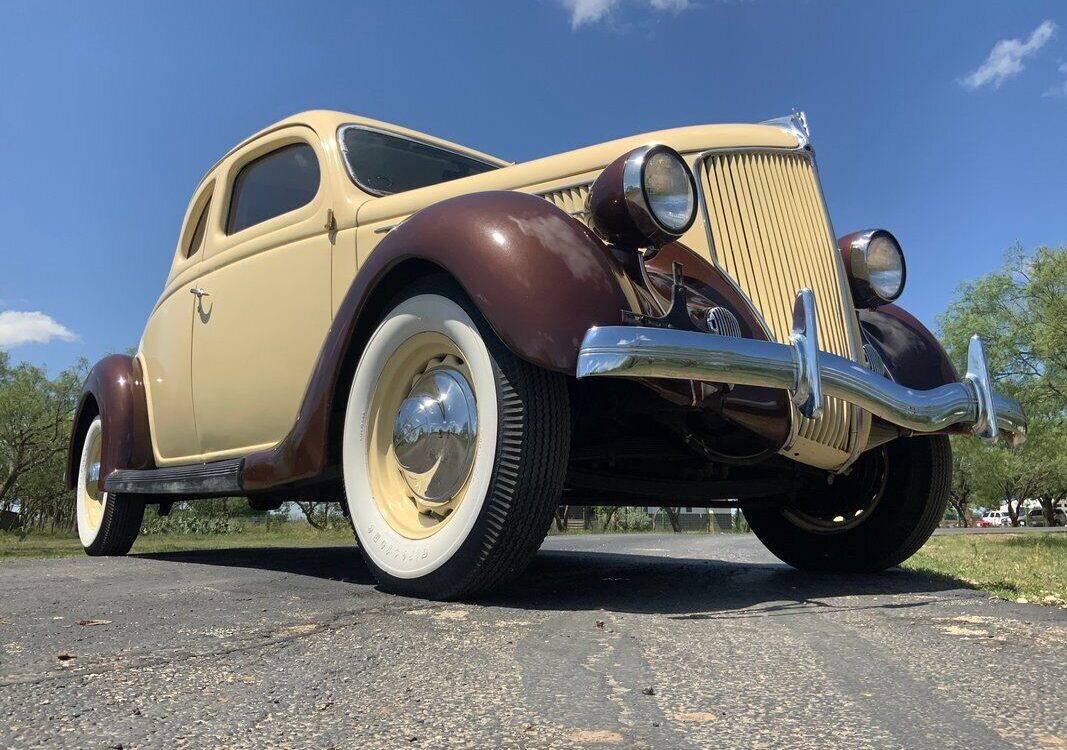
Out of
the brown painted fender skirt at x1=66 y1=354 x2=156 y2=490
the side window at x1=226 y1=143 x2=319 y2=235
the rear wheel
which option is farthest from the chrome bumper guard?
the rear wheel

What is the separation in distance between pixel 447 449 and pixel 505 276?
0.61m

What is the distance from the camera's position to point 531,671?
1602 mm

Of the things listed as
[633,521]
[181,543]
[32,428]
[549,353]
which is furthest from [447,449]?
[633,521]

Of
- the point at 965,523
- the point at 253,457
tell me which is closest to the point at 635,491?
the point at 253,457

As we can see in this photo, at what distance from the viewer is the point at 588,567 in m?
3.95

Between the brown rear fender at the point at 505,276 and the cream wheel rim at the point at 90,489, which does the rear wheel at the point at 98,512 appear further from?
the brown rear fender at the point at 505,276

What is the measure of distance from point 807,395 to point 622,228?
2.41 feet

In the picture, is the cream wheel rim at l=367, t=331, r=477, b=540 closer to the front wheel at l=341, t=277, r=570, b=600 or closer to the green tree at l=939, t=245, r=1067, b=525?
the front wheel at l=341, t=277, r=570, b=600

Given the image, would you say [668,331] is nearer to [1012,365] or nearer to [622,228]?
[622,228]

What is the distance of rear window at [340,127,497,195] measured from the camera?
3785 millimetres

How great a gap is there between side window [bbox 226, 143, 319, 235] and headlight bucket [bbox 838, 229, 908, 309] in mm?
2385

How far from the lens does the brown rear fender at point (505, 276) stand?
2244mm

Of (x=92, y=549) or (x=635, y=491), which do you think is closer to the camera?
(x=635, y=491)

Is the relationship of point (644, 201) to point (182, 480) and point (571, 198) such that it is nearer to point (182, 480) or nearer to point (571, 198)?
point (571, 198)
